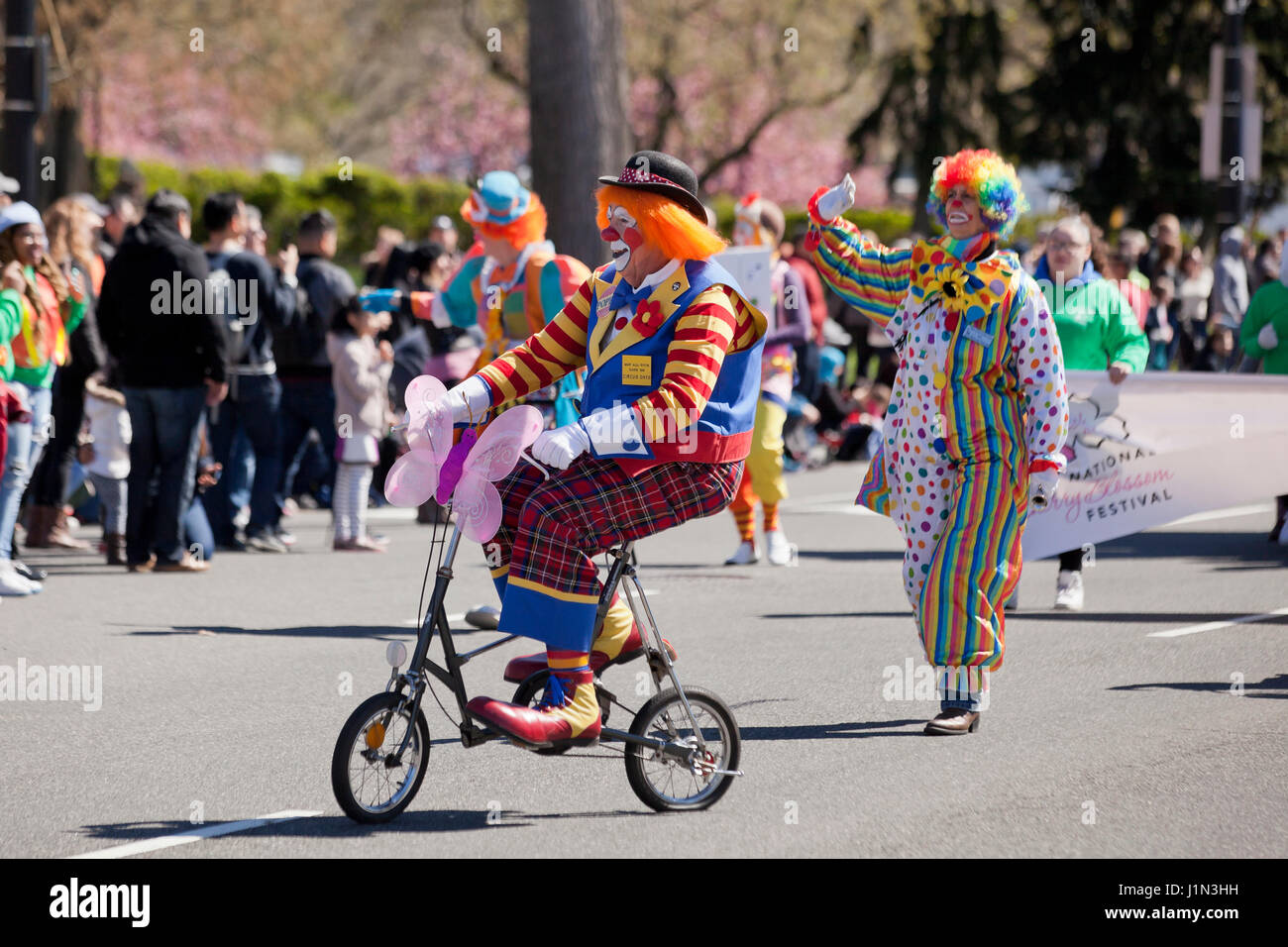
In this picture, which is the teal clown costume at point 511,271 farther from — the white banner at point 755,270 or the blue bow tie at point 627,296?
the blue bow tie at point 627,296

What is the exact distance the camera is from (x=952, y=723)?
6.76 m

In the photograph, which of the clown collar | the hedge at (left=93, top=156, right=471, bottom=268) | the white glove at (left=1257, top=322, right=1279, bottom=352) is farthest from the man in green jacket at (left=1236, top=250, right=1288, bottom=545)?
the hedge at (left=93, top=156, right=471, bottom=268)

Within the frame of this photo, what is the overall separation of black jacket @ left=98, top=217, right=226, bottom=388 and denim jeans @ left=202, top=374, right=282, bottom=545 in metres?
0.80

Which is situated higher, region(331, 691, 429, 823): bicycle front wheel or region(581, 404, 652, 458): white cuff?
region(581, 404, 652, 458): white cuff

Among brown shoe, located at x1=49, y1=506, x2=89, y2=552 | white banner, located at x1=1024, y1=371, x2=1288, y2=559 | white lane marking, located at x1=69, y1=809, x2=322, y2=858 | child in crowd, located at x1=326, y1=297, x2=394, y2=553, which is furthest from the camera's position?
brown shoe, located at x1=49, y1=506, x2=89, y2=552

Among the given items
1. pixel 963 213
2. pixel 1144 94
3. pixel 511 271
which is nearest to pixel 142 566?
pixel 511 271

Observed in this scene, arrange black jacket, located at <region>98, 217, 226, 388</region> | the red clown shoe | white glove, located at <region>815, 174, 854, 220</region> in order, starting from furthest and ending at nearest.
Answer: black jacket, located at <region>98, 217, 226, 388</region> → white glove, located at <region>815, 174, 854, 220</region> → the red clown shoe

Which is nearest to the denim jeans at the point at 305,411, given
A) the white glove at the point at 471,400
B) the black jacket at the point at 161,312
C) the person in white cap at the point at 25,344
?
the black jacket at the point at 161,312

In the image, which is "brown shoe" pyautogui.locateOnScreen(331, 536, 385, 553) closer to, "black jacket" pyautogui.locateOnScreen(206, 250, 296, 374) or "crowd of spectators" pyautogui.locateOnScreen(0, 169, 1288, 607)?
"crowd of spectators" pyautogui.locateOnScreen(0, 169, 1288, 607)

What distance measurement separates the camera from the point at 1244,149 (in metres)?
17.9

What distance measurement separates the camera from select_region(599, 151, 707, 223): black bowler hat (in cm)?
566

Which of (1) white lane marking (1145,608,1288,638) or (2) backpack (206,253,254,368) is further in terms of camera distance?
(2) backpack (206,253,254,368)
